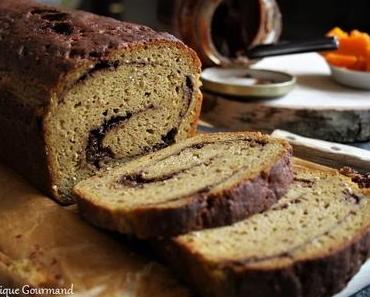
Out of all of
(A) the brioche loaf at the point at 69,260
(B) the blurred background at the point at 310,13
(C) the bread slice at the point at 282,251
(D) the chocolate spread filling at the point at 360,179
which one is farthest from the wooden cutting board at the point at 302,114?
(B) the blurred background at the point at 310,13

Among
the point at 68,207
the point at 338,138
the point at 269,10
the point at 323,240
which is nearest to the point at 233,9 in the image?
the point at 269,10

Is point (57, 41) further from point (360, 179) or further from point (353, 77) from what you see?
point (353, 77)

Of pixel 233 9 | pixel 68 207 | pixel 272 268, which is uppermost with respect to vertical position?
pixel 233 9

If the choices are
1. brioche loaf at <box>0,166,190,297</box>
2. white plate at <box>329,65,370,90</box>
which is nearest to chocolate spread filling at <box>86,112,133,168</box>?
brioche loaf at <box>0,166,190,297</box>

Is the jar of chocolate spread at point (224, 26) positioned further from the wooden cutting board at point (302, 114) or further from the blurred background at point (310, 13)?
the blurred background at point (310, 13)

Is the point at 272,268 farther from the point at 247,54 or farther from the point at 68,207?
the point at 247,54

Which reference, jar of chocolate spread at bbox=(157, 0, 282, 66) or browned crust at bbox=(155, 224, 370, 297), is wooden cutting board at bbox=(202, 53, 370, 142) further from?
browned crust at bbox=(155, 224, 370, 297)

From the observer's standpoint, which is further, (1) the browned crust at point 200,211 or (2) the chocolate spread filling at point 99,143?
(2) the chocolate spread filling at point 99,143
